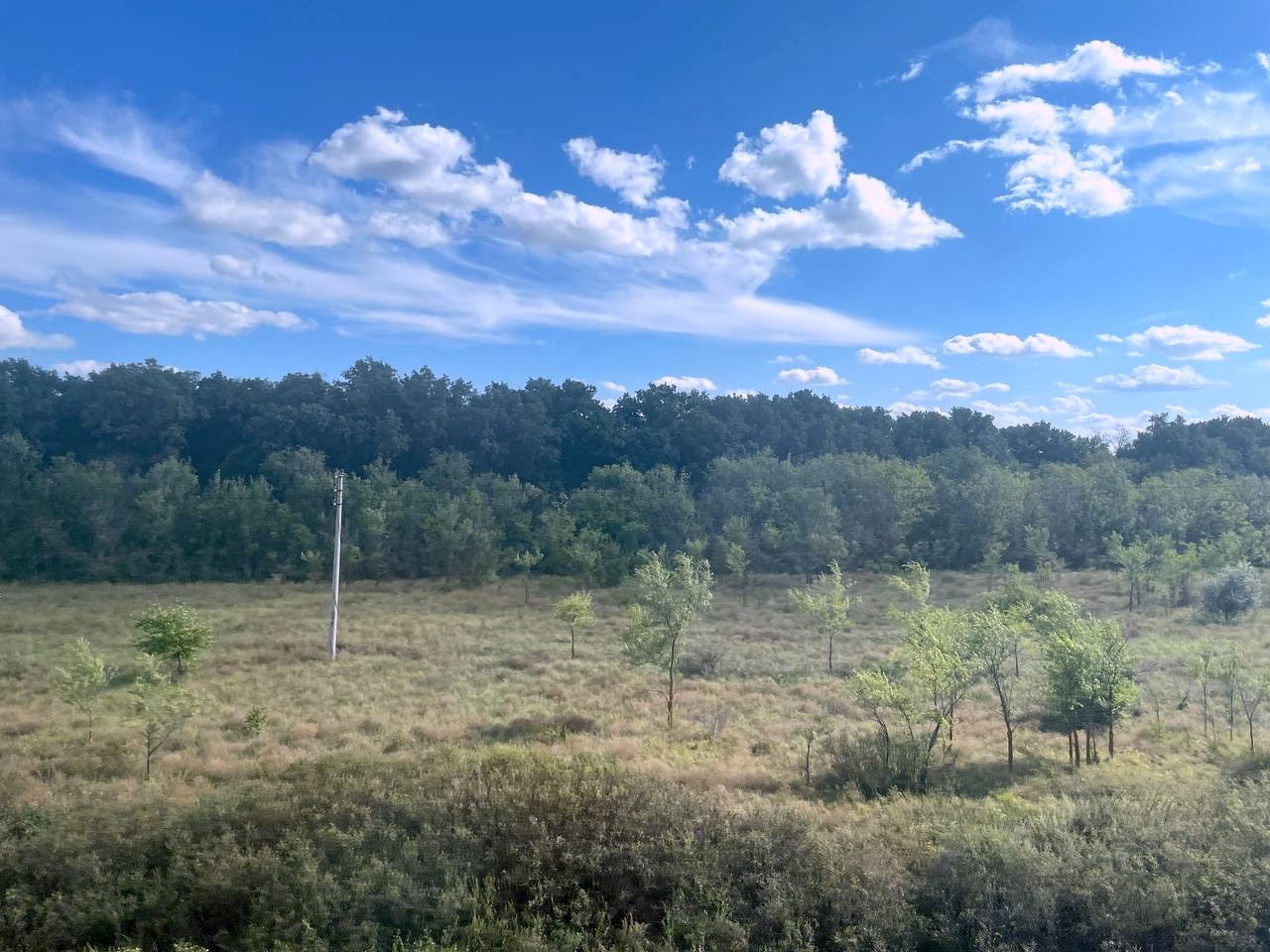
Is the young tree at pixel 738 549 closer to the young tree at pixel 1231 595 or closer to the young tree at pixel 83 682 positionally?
the young tree at pixel 1231 595

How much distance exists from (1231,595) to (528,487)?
129 ft

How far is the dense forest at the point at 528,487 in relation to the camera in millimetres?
44594

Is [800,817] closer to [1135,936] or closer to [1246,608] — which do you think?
[1135,936]

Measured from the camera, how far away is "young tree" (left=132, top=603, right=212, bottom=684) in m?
19.5

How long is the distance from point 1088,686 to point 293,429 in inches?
2512

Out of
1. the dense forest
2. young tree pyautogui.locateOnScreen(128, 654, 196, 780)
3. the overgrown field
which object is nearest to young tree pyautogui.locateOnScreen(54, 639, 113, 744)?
the overgrown field

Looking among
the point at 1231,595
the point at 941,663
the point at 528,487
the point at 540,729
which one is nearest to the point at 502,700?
the point at 540,729

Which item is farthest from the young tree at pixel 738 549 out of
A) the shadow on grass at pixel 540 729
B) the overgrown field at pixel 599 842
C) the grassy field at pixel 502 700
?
the overgrown field at pixel 599 842

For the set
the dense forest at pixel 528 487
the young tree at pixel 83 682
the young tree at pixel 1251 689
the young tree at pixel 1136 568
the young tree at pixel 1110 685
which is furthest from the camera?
the dense forest at pixel 528 487

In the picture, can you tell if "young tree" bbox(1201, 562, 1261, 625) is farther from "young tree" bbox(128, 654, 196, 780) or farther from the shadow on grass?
"young tree" bbox(128, 654, 196, 780)

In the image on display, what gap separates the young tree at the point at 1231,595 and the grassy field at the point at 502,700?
1043 mm

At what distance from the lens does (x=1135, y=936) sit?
7.21m

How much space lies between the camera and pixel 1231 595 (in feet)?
106

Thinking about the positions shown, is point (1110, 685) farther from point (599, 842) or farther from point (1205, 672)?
point (599, 842)
